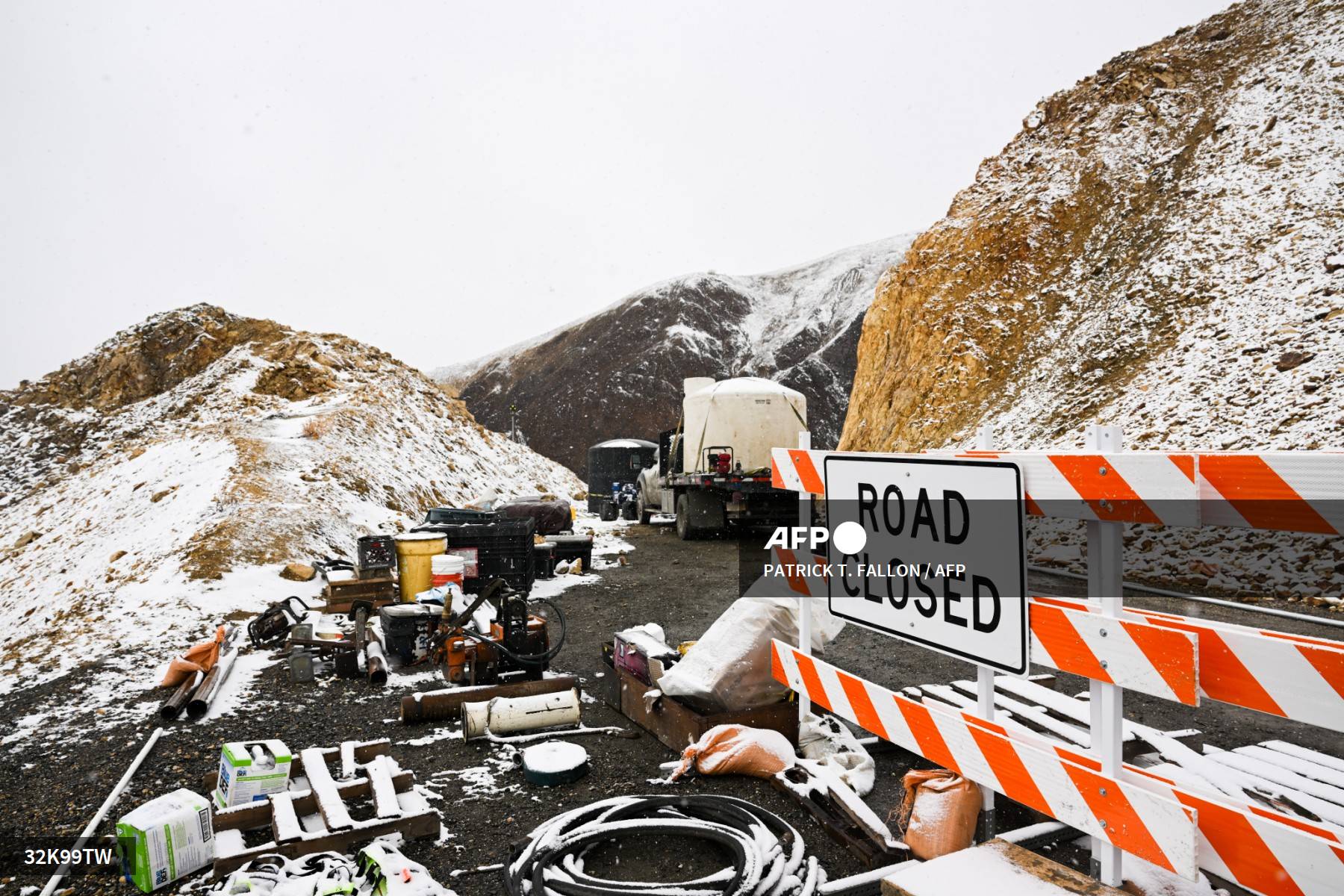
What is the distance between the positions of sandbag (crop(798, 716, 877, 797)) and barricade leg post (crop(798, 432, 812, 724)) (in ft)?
0.27

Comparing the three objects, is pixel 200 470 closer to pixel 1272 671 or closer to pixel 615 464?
pixel 615 464

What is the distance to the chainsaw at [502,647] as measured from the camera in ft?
20.8

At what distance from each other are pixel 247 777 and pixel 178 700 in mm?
2305

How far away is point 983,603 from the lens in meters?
3.11

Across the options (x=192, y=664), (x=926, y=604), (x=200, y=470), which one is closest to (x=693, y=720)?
(x=926, y=604)

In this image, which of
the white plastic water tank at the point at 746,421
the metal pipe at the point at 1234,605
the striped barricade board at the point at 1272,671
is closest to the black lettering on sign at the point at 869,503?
the striped barricade board at the point at 1272,671

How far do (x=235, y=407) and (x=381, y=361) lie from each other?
7.13 m

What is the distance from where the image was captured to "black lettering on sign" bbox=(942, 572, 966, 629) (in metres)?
3.21

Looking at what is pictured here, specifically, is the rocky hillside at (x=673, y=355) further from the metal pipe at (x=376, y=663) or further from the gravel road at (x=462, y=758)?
the metal pipe at (x=376, y=663)

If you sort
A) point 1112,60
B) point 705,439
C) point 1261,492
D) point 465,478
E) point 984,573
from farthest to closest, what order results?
1. point 1112,60
2. point 465,478
3. point 705,439
4. point 984,573
5. point 1261,492

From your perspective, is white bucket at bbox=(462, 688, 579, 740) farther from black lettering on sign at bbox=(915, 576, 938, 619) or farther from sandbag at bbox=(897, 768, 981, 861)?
black lettering on sign at bbox=(915, 576, 938, 619)

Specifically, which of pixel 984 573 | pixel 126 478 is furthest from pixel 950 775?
pixel 126 478

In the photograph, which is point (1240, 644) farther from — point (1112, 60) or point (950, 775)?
point (1112, 60)

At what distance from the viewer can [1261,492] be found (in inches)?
88.0
